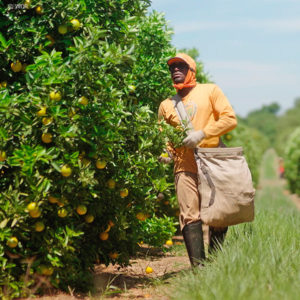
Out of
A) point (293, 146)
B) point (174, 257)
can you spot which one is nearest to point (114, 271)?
point (174, 257)

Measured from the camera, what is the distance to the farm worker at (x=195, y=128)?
4344 millimetres

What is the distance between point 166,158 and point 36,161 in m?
1.45

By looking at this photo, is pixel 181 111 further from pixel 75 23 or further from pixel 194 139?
pixel 75 23

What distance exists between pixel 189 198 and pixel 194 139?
594 millimetres

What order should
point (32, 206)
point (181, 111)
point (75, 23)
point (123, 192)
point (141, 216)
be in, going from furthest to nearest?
point (181, 111) → point (141, 216) → point (123, 192) → point (75, 23) → point (32, 206)

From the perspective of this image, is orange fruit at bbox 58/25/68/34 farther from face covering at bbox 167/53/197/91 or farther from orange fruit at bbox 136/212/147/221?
orange fruit at bbox 136/212/147/221

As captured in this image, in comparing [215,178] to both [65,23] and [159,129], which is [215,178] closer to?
[159,129]

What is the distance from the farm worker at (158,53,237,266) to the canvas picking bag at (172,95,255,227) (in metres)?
0.14

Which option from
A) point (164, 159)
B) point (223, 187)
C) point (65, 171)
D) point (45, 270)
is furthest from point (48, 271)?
point (223, 187)

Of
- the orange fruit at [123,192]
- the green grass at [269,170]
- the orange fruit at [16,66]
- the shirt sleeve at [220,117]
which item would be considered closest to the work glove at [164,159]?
the shirt sleeve at [220,117]

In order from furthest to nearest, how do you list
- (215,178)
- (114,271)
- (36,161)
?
(114,271)
(215,178)
(36,161)

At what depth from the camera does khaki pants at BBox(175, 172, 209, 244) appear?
4.40 metres

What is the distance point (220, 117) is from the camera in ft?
14.4

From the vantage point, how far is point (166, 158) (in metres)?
4.50
